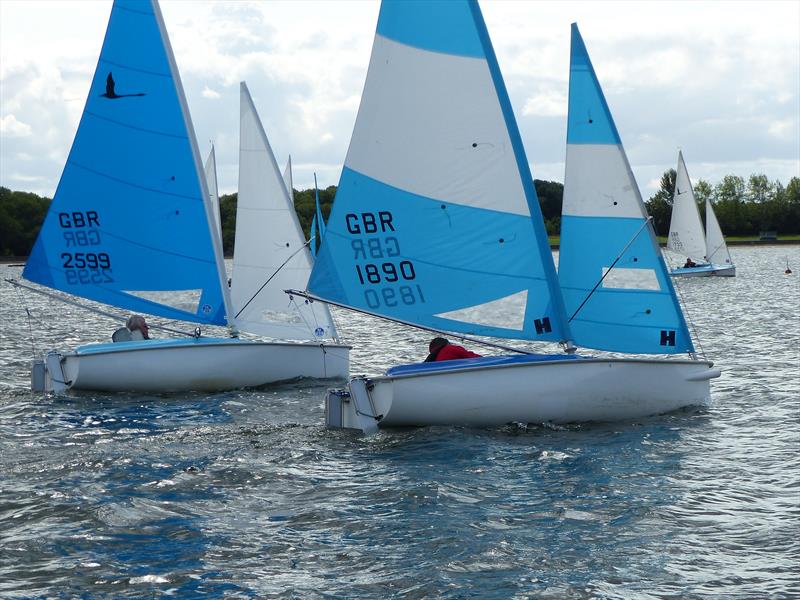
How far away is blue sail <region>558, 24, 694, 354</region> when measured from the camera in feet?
46.6

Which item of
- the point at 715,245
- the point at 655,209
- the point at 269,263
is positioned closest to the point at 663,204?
the point at 655,209

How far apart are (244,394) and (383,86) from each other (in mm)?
Result: 5447

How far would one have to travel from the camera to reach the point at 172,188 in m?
17.2

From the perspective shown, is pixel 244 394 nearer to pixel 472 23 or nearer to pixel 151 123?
pixel 151 123

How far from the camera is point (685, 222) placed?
60125 millimetres

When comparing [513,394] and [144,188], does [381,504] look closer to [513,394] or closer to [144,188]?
[513,394]

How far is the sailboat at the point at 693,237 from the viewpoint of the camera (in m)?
59.3

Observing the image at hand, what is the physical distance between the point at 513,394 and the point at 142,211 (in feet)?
25.1

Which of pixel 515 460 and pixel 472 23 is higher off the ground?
pixel 472 23

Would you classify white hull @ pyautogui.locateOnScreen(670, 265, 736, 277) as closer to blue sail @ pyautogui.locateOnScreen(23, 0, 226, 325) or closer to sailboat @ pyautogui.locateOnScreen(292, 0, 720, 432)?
blue sail @ pyautogui.locateOnScreen(23, 0, 226, 325)

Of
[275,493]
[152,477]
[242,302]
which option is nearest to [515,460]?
[275,493]

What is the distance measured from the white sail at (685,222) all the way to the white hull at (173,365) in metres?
45.4

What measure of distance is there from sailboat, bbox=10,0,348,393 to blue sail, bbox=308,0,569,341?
11.8 feet

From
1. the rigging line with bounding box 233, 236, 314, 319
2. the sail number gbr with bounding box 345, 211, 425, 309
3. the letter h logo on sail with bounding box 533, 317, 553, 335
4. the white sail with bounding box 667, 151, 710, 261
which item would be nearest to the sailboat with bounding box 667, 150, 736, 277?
the white sail with bounding box 667, 151, 710, 261
